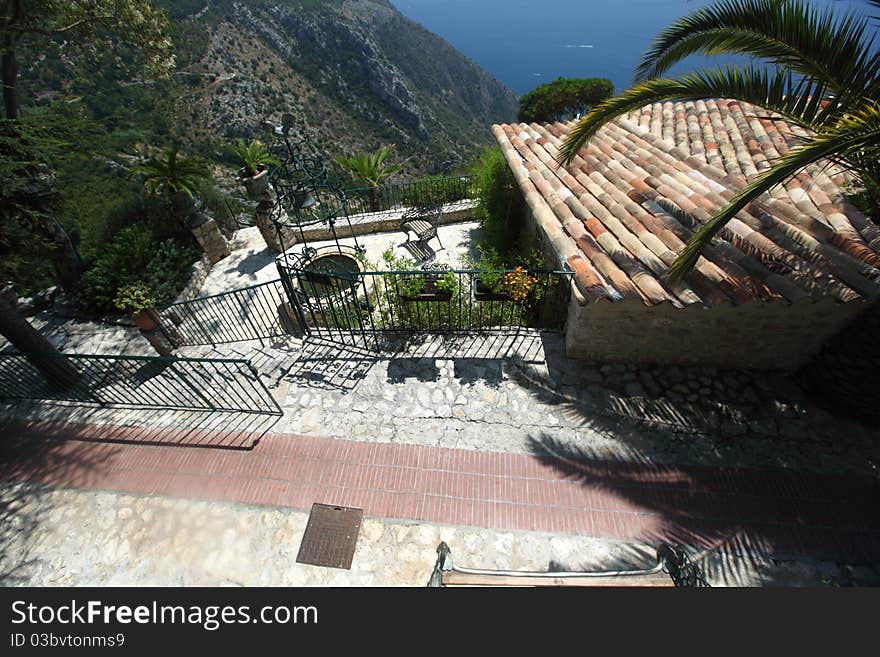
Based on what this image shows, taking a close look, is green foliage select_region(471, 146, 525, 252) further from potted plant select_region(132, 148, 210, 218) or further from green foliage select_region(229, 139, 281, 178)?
potted plant select_region(132, 148, 210, 218)

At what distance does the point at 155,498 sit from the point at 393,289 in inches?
184

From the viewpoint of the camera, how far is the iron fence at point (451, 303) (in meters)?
6.42

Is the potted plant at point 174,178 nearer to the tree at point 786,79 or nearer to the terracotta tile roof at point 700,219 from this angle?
the terracotta tile roof at point 700,219

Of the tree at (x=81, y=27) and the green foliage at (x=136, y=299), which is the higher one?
the tree at (x=81, y=27)

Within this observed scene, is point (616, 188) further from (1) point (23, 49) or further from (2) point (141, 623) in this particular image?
(1) point (23, 49)

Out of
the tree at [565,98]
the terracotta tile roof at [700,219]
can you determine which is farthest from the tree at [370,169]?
the tree at [565,98]

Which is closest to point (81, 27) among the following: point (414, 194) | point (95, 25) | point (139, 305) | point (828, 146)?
point (95, 25)

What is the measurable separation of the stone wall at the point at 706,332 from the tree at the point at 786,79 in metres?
1.45

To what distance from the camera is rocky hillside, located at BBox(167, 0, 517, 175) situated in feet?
157

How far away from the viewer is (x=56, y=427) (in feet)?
19.4

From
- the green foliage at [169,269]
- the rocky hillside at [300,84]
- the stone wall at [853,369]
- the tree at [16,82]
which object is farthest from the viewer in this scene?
the rocky hillside at [300,84]

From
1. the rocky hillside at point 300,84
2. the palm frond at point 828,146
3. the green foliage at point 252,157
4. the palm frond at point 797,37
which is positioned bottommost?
the rocky hillside at point 300,84

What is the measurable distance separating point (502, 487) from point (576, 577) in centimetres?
133

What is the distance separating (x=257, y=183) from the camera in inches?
392
